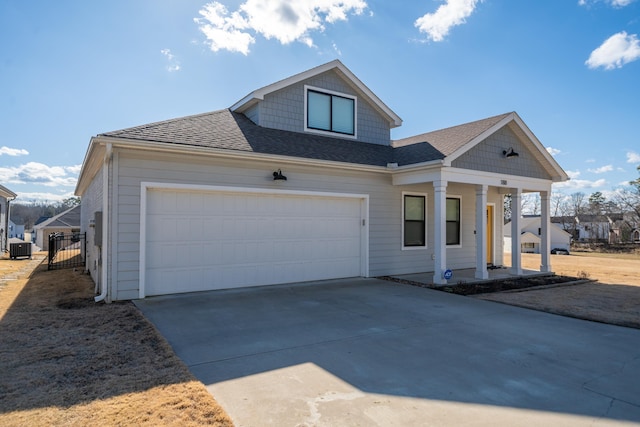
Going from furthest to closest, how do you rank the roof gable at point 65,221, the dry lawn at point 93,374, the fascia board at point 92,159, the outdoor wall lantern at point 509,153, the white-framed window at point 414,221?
the roof gable at point 65,221 < the white-framed window at point 414,221 < the outdoor wall lantern at point 509,153 < the fascia board at point 92,159 < the dry lawn at point 93,374

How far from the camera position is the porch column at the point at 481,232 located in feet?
33.2

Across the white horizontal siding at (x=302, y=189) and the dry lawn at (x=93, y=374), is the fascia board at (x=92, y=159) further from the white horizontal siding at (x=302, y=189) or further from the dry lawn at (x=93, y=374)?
the dry lawn at (x=93, y=374)

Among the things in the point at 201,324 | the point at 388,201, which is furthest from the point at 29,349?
the point at 388,201

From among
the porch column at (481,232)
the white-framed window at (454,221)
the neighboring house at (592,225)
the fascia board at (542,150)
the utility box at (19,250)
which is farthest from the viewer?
the neighboring house at (592,225)

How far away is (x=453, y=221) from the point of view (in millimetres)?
12188

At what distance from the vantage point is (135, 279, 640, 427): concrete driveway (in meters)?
3.03

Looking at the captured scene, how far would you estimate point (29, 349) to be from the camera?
14.5 feet

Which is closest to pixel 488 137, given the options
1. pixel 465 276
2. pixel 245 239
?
pixel 465 276

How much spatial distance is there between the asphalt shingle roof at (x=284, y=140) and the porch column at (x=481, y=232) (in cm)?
161

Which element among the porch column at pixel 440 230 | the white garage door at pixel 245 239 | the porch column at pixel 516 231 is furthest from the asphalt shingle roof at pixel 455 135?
the white garage door at pixel 245 239

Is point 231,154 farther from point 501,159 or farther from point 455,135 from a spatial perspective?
point 501,159

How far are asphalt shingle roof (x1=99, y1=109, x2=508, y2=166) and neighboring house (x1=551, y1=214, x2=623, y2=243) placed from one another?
38.7m

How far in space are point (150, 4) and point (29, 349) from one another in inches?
302

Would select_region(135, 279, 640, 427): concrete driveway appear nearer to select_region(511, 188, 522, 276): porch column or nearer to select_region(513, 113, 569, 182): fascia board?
→ select_region(511, 188, 522, 276): porch column
